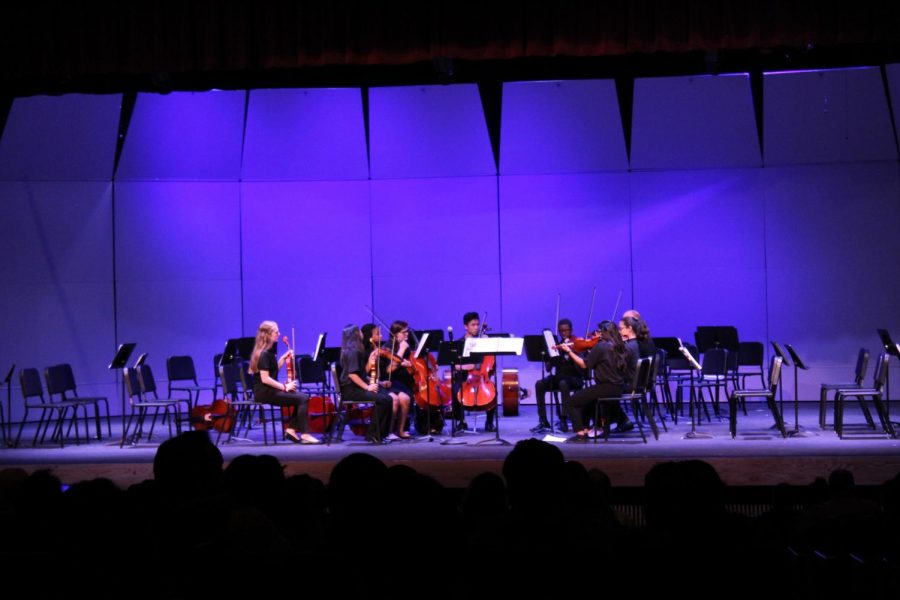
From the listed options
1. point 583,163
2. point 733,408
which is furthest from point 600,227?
point 733,408

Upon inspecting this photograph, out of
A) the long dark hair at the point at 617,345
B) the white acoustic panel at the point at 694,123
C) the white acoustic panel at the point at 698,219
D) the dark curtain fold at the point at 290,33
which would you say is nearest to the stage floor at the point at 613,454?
the long dark hair at the point at 617,345

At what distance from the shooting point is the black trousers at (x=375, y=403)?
8.23 meters

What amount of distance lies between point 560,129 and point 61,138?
239 inches

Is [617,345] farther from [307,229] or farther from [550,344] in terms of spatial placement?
[307,229]

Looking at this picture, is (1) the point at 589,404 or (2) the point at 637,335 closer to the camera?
(1) the point at 589,404

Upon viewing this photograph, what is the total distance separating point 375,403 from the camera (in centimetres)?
827

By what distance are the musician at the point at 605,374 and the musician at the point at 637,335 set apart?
0.58 meters

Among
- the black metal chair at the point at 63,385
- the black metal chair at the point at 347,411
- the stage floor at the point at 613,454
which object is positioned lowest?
the stage floor at the point at 613,454

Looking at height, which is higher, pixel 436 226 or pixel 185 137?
pixel 185 137

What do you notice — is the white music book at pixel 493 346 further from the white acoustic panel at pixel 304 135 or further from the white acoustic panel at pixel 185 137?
the white acoustic panel at pixel 185 137

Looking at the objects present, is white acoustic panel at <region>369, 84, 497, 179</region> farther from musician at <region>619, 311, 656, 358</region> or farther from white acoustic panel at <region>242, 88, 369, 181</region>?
musician at <region>619, 311, 656, 358</region>

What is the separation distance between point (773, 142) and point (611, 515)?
9.45 meters

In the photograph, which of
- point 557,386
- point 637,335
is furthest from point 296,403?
point 637,335

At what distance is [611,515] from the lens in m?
2.77
